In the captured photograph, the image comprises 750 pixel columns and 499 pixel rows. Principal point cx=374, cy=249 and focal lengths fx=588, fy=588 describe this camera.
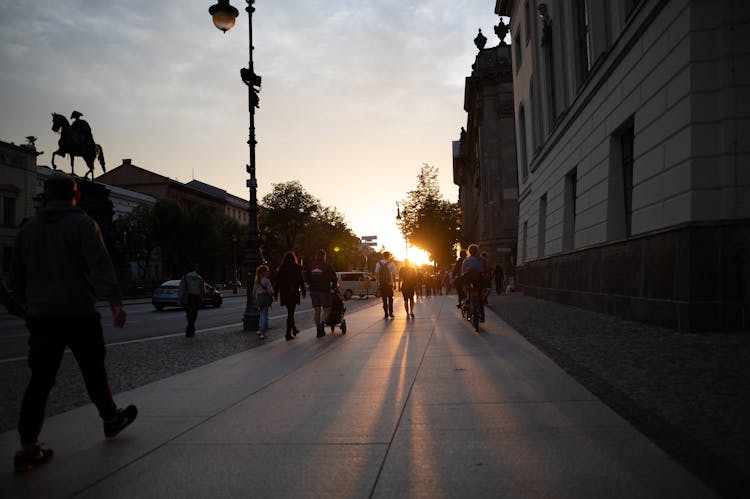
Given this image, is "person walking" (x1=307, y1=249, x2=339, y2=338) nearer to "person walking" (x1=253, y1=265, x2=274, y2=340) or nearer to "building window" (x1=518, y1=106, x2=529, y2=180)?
"person walking" (x1=253, y1=265, x2=274, y2=340)

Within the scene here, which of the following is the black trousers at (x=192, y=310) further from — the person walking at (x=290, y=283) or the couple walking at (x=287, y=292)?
the person walking at (x=290, y=283)

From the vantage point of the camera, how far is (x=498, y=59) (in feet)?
148

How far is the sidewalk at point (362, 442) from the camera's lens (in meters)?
3.14

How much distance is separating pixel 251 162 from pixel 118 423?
432 inches

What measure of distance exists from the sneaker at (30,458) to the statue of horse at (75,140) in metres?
35.6

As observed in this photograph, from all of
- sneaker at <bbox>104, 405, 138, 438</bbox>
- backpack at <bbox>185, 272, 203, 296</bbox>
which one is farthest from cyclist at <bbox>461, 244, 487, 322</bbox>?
sneaker at <bbox>104, 405, 138, 438</bbox>

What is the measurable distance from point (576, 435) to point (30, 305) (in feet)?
12.2

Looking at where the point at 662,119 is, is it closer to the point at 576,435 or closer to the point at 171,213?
the point at 576,435

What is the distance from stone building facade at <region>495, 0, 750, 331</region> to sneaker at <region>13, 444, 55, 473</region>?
8.11m

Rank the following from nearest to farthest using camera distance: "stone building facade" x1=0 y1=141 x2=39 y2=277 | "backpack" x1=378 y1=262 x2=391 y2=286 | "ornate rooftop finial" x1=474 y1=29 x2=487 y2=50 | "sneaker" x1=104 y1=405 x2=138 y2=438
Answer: "sneaker" x1=104 y1=405 x2=138 y2=438 → "backpack" x1=378 y1=262 x2=391 y2=286 → "ornate rooftop finial" x1=474 y1=29 x2=487 y2=50 → "stone building facade" x1=0 y1=141 x2=39 y2=277

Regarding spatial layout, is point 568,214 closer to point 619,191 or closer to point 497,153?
point 619,191

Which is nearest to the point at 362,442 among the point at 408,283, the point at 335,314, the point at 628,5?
the point at 335,314

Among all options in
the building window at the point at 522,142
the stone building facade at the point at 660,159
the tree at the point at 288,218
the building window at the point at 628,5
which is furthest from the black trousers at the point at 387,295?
the tree at the point at 288,218

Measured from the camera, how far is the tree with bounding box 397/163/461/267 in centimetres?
5088
